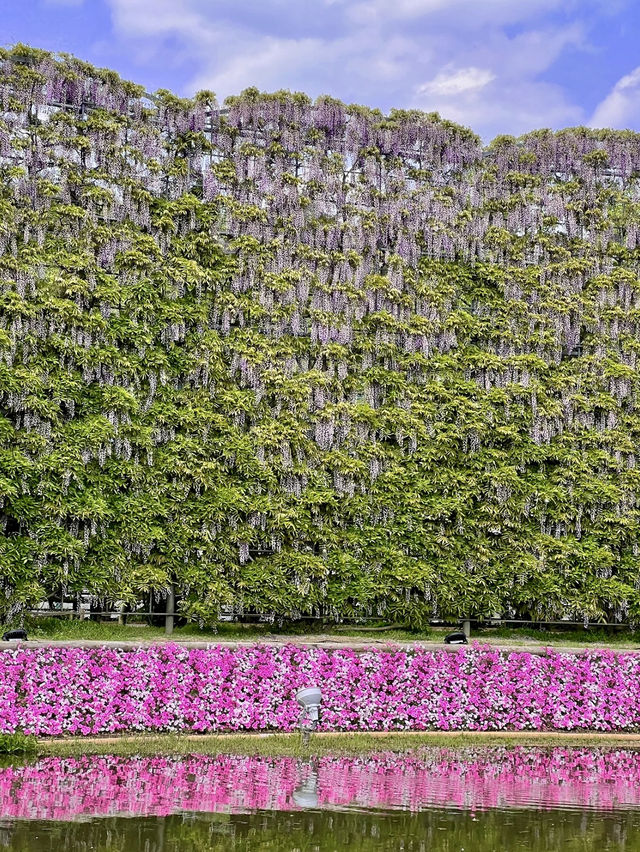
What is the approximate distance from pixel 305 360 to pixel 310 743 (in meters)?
5.68

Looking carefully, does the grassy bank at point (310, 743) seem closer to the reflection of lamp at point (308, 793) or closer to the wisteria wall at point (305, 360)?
the reflection of lamp at point (308, 793)

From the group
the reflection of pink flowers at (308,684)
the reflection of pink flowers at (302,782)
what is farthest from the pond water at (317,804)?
the reflection of pink flowers at (308,684)

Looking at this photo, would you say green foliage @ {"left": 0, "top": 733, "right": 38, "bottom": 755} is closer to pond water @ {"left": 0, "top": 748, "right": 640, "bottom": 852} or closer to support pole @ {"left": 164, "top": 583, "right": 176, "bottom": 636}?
pond water @ {"left": 0, "top": 748, "right": 640, "bottom": 852}

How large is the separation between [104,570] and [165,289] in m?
3.56

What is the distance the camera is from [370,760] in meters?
7.70

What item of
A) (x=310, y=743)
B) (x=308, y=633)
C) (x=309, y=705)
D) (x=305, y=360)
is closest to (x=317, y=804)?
(x=309, y=705)

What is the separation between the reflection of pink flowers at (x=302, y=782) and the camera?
5887 millimetres

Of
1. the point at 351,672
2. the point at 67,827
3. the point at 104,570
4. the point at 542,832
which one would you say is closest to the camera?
the point at 67,827

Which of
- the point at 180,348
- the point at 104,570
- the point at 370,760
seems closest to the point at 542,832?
the point at 370,760

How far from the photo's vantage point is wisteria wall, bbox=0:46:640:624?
37.8 feet

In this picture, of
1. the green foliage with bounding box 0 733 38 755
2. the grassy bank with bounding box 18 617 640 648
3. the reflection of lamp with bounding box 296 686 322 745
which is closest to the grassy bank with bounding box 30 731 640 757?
the green foliage with bounding box 0 733 38 755

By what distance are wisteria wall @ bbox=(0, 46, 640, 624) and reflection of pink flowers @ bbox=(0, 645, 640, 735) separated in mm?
2704

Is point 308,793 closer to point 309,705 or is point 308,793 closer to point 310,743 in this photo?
point 309,705

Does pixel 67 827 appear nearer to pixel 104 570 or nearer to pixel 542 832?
pixel 542 832
